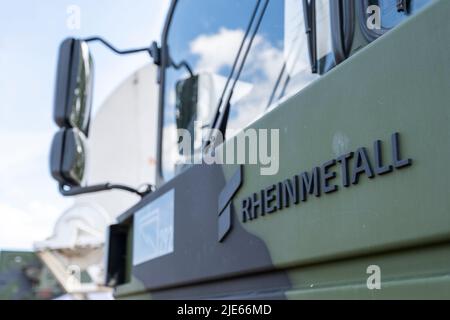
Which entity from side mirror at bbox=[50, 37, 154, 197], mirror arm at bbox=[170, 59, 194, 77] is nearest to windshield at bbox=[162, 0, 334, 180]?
mirror arm at bbox=[170, 59, 194, 77]

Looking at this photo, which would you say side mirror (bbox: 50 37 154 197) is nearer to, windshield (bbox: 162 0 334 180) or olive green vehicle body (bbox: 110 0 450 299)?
windshield (bbox: 162 0 334 180)

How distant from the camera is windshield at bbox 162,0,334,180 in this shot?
1543mm

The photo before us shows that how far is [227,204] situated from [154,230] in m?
0.67

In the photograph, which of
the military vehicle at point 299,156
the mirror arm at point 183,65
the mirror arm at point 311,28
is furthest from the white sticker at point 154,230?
the mirror arm at point 311,28

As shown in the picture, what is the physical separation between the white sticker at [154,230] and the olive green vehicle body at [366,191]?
0.50 m

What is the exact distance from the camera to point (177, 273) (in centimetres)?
188

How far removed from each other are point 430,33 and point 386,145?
0.62 feet

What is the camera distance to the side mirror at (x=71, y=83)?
2.17 m

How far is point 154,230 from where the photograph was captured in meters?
2.16

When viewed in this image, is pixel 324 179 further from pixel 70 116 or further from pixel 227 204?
pixel 70 116

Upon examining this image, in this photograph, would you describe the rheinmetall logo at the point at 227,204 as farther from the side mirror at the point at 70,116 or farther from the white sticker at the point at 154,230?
the side mirror at the point at 70,116
